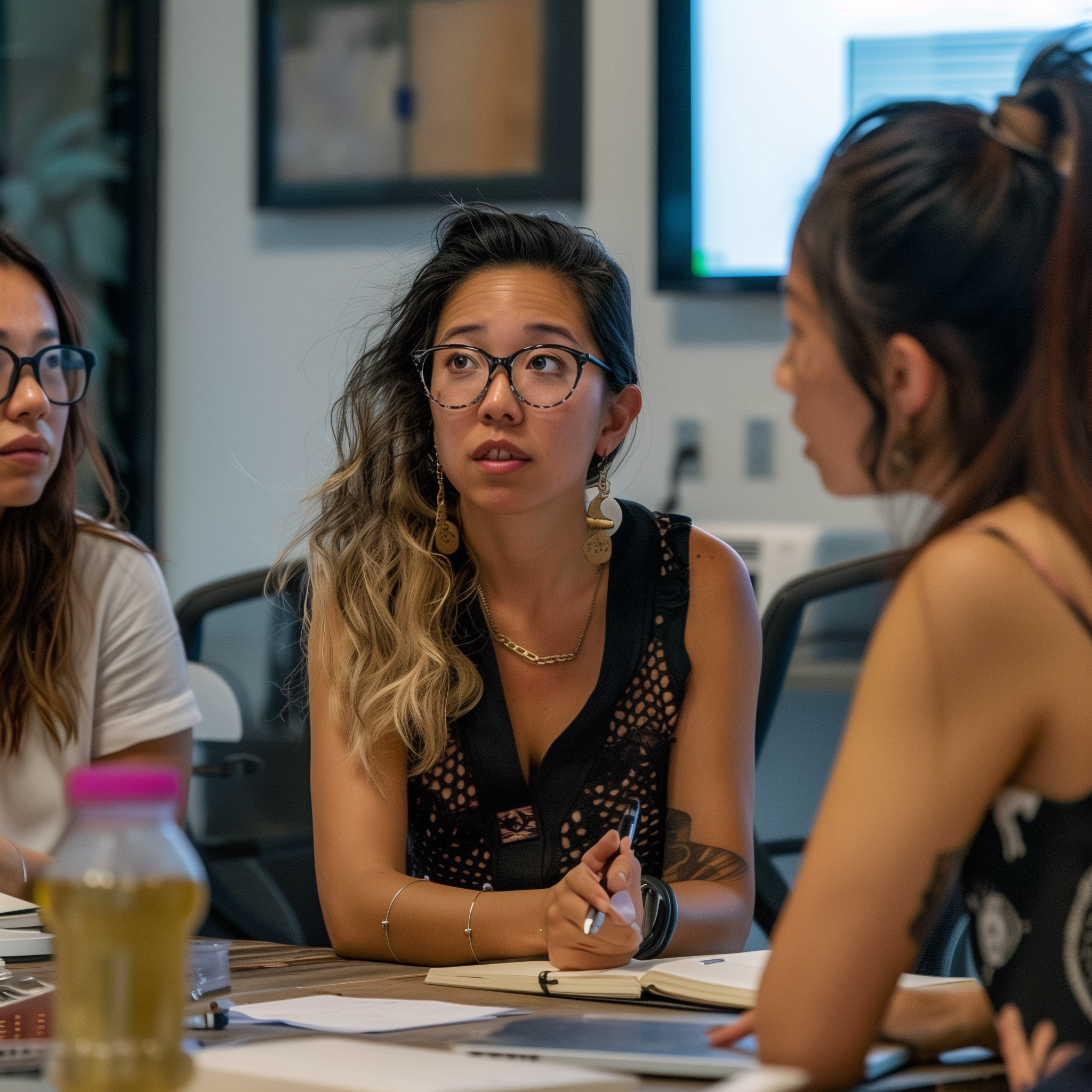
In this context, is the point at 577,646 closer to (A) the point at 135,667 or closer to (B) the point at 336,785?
(B) the point at 336,785

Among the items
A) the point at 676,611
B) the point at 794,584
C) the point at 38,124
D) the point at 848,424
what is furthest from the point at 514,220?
the point at 38,124

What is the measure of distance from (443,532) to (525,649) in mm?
178

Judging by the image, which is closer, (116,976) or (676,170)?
(116,976)

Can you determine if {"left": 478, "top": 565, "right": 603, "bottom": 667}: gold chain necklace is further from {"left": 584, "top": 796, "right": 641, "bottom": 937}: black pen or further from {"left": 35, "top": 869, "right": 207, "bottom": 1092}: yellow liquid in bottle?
{"left": 35, "top": 869, "right": 207, "bottom": 1092}: yellow liquid in bottle

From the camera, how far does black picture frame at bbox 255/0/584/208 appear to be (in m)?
3.08

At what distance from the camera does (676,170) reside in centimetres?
298

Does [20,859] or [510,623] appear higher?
[510,623]

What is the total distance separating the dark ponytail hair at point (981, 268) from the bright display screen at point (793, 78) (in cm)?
189

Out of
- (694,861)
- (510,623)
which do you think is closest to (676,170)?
(510,623)

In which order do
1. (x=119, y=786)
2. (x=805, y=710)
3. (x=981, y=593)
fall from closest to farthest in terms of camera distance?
1. (x=119, y=786)
2. (x=981, y=593)
3. (x=805, y=710)

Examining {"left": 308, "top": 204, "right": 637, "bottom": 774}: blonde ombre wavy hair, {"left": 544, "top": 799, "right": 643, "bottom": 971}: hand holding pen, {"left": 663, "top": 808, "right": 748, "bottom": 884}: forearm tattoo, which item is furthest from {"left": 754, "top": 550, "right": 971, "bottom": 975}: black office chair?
{"left": 544, "top": 799, "right": 643, "bottom": 971}: hand holding pen

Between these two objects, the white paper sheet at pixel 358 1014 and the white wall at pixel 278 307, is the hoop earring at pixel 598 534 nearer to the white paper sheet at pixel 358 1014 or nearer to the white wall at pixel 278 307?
the white paper sheet at pixel 358 1014

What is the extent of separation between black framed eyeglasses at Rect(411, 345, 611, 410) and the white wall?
1.36 meters

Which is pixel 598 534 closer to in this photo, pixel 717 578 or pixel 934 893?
pixel 717 578
